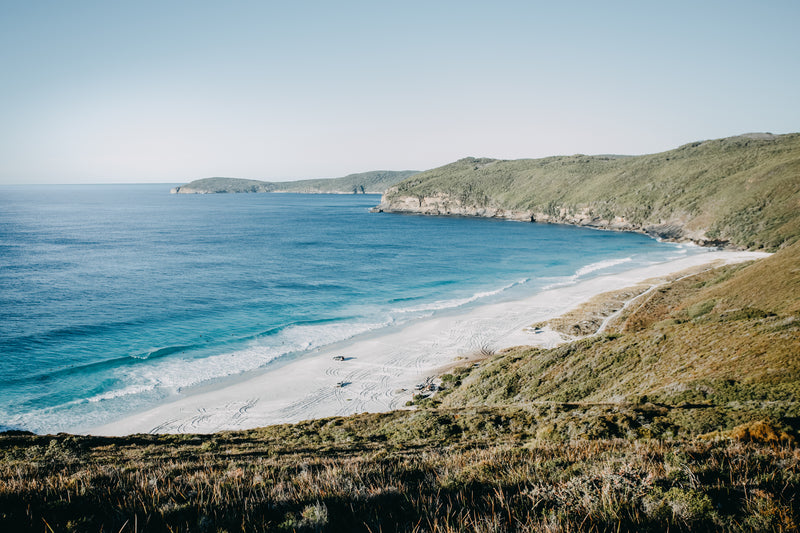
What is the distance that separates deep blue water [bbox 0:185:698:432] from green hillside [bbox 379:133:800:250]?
13.0m

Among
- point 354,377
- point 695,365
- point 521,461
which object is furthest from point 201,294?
point 521,461

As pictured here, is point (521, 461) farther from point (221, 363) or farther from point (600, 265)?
point (600, 265)

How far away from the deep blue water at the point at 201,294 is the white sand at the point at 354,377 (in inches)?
105

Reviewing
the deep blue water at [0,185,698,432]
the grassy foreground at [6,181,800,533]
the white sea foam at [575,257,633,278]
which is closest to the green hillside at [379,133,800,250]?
the deep blue water at [0,185,698,432]

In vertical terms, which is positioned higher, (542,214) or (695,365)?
(542,214)

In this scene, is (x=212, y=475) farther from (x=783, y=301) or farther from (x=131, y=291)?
(x=131, y=291)

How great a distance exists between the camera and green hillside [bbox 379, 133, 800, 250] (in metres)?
82.8

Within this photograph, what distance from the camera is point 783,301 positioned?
2277 cm

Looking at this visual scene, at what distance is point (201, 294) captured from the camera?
49.3 metres

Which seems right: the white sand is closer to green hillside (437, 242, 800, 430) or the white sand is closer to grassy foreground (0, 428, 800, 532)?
green hillside (437, 242, 800, 430)

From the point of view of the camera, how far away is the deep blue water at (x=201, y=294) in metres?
29.5

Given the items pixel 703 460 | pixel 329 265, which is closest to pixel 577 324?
pixel 703 460

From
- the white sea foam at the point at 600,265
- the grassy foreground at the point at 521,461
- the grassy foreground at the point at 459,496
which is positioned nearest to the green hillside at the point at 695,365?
the grassy foreground at the point at 521,461

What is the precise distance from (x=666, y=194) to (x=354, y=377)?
122 m
